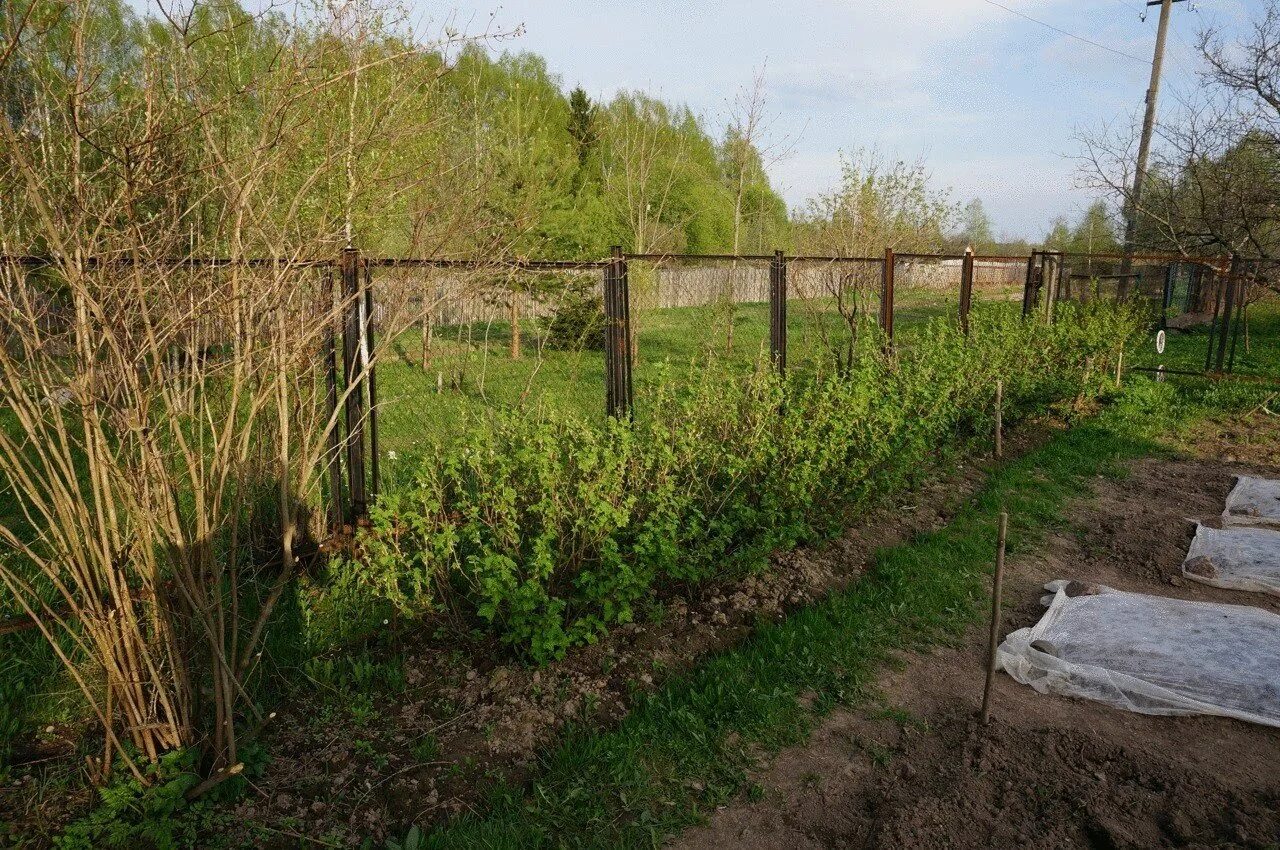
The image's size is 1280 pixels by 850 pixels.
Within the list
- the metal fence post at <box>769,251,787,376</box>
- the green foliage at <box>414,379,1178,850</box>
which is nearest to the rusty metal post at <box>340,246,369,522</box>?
the green foliage at <box>414,379,1178,850</box>

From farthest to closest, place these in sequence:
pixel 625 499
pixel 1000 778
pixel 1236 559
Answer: pixel 1236 559, pixel 625 499, pixel 1000 778

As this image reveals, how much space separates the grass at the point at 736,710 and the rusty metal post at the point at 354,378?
182 cm

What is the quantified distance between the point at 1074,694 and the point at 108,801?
12.1 ft

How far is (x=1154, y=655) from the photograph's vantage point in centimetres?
379

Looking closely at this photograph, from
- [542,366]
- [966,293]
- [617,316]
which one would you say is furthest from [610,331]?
[542,366]

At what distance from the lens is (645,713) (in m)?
3.26

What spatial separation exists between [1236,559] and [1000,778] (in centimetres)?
327

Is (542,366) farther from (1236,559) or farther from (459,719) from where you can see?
(459,719)

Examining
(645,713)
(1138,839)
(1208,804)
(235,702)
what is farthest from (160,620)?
(1208,804)

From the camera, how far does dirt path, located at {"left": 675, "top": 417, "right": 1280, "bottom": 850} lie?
2.60 m

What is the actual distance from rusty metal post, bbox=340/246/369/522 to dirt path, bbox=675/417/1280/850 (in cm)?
245

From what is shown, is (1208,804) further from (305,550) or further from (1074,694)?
(305,550)

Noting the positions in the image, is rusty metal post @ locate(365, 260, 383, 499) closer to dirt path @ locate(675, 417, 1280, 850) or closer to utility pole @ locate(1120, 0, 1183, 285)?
dirt path @ locate(675, 417, 1280, 850)

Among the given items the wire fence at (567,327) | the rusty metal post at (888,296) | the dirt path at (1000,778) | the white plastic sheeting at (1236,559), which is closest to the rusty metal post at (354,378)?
the wire fence at (567,327)
